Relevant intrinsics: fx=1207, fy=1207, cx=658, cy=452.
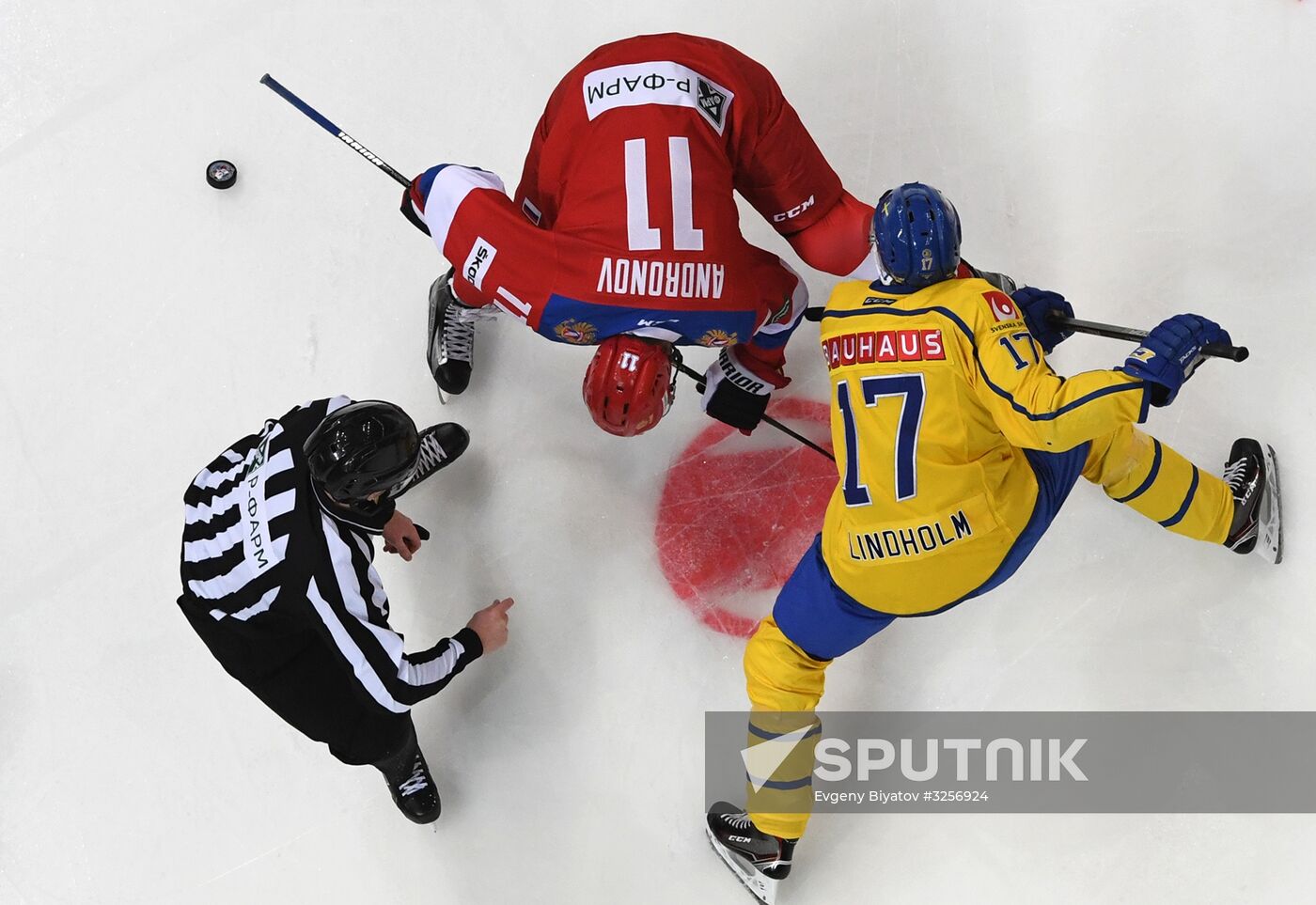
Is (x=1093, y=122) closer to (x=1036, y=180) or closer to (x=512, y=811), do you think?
(x=1036, y=180)

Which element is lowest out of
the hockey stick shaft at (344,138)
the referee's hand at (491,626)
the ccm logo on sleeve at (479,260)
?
the referee's hand at (491,626)

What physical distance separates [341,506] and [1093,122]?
8.35ft

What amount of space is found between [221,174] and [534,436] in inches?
53.8

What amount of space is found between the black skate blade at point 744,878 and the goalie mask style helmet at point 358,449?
143 centimetres

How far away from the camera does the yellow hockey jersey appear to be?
2.51 meters

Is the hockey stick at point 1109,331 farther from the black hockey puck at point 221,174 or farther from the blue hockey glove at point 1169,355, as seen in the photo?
the black hockey puck at point 221,174

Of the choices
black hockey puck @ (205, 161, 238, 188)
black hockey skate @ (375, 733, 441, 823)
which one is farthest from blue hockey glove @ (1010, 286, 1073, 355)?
black hockey puck @ (205, 161, 238, 188)

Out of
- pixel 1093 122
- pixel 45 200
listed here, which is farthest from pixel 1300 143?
pixel 45 200

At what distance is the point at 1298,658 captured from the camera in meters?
3.31

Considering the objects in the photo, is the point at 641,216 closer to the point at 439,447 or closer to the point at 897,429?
the point at 897,429

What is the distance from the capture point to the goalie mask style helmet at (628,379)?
9.59 ft

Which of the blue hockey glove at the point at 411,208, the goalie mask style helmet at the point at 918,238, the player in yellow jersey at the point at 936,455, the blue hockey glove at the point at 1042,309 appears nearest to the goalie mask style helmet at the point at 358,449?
the blue hockey glove at the point at 411,208

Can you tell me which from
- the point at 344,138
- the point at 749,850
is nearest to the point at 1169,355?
the point at 749,850

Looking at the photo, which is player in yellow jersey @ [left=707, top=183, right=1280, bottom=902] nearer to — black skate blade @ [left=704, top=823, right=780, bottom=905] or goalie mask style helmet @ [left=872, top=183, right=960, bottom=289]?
goalie mask style helmet @ [left=872, top=183, right=960, bottom=289]
